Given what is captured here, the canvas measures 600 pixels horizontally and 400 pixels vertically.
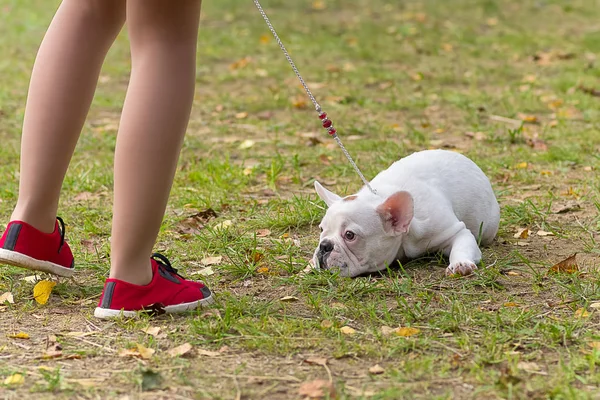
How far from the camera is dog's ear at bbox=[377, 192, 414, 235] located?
314 cm

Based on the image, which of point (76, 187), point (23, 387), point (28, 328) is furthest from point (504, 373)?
point (76, 187)

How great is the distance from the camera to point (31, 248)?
2.94 m

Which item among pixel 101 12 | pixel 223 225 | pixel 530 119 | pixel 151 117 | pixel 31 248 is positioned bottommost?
pixel 530 119

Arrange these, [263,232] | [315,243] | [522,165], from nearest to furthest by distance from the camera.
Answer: [315,243], [263,232], [522,165]

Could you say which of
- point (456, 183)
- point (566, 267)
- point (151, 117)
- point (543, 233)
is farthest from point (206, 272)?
point (543, 233)

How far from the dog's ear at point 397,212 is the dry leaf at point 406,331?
0.59m

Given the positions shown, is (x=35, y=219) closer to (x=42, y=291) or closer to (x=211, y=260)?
(x=42, y=291)

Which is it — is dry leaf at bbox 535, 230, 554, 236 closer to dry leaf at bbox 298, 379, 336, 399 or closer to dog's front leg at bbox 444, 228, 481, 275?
dog's front leg at bbox 444, 228, 481, 275

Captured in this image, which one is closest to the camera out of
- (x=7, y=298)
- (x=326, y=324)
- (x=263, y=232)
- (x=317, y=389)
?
(x=317, y=389)

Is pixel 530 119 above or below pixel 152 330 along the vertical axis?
below

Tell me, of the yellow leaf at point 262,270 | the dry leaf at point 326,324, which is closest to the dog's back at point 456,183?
the yellow leaf at point 262,270

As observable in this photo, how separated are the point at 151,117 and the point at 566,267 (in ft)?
5.35

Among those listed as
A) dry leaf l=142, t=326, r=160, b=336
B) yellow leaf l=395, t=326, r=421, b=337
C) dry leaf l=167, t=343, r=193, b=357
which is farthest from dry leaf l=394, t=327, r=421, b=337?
dry leaf l=142, t=326, r=160, b=336

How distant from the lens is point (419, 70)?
764 cm
